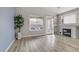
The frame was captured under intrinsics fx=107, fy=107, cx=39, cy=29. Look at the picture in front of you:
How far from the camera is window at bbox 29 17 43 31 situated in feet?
35.9

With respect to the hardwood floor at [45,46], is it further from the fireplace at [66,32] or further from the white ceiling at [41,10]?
the white ceiling at [41,10]

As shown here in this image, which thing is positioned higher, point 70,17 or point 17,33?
point 70,17

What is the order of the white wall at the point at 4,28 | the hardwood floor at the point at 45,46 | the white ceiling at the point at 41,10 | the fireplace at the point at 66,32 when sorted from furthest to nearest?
the white ceiling at the point at 41,10 < the fireplace at the point at 66,32 < the hardwood floor at the point at 45,46 < the white wall at the point at 4,28

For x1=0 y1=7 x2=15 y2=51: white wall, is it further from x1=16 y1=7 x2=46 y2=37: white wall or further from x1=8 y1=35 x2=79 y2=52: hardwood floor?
x1=16 y1=7 x2=46 y2=37: white wall

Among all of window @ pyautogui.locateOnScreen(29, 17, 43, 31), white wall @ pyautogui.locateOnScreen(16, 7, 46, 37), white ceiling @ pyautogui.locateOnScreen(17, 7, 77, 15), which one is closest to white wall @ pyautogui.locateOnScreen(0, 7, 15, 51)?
white wall @ pyautogui.locateOnScreen(16, 7, 46, 37)

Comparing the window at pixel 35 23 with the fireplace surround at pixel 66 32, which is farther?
the window at pixel 35 23

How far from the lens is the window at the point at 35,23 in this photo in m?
10.9

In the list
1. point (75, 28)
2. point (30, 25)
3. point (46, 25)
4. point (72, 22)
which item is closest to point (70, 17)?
point (72, 22)

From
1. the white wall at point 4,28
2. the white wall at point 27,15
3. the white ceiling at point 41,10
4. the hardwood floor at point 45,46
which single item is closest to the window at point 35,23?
the white wall at point 27,15

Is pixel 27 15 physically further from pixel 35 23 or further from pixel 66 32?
pixel 66 32

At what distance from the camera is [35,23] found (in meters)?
11.3

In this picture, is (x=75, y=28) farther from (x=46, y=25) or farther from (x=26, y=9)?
(x=26, y=9)
